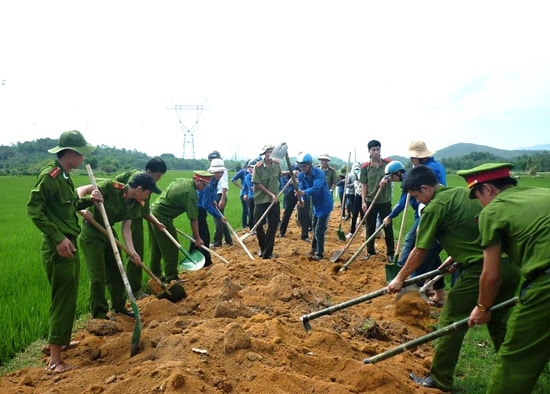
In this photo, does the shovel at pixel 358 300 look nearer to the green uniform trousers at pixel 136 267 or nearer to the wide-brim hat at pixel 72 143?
the wide-brim hat at pixel 72 143

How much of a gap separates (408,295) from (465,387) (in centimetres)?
175

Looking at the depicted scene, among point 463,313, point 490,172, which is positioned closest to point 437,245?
point 463,313

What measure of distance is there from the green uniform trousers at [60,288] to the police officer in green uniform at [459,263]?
273 cm

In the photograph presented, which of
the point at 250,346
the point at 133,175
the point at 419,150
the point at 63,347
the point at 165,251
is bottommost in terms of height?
the point at 63,347

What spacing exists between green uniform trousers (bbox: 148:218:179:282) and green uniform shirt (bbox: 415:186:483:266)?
398cm

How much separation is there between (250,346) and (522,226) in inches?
83.5

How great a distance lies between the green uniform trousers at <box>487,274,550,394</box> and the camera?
2.50 m

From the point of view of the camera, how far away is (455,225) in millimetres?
3428

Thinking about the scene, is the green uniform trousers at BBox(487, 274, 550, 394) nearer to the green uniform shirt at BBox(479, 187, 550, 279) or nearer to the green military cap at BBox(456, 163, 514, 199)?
the green uniform shirt at BBox(479, 187, 550, 279)

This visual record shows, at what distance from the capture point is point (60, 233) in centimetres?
366

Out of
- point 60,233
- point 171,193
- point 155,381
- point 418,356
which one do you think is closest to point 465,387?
point 418,356

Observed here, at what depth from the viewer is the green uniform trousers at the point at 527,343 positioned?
2500mm

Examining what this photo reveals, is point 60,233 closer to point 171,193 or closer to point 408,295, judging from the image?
point 171,193

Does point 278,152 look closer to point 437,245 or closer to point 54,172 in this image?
point 437,245
